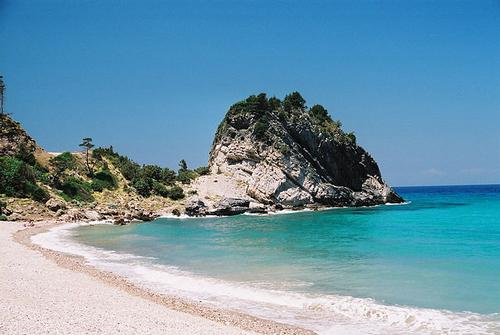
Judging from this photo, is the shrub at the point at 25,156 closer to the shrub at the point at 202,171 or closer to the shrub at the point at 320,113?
the shrub at the point at 202,171

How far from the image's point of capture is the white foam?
1095 cm

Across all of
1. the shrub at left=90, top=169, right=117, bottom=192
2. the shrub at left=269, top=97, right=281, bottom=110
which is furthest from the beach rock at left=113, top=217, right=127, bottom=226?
the shrub at left=269, top=97, right=281, bottom=110

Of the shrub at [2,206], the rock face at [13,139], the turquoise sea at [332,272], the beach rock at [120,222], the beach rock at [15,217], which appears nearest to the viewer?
the turquoise sea at [332,272]

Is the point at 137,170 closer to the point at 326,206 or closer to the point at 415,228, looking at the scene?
the point at 326,206

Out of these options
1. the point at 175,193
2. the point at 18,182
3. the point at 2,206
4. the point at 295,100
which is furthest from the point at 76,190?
the point at 295,100

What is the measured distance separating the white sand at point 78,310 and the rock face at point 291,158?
47896mm

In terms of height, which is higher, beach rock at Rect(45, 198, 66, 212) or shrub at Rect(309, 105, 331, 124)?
shrub at Rect(309, 105, 331, 124)

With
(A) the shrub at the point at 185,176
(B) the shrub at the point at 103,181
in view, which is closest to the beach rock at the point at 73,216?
(B) the shrub at the point at 103,181

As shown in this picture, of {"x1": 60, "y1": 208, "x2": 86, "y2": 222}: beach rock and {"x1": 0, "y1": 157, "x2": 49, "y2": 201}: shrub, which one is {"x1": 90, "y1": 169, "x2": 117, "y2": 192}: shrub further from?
{"x1": 60, "y1": 208, "x2": 86, "y2": 222}: beach rock

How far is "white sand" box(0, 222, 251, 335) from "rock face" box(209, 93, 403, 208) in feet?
A: 157

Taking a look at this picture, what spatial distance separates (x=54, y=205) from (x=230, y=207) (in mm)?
20095

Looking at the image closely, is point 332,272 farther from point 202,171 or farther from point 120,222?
point 202,171

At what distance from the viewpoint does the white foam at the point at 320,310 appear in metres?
10.9

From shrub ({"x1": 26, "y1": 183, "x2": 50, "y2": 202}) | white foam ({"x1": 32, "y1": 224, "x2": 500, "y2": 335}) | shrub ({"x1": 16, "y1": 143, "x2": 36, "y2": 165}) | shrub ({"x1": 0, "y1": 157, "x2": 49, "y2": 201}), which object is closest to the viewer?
white foam ({"x1": 32, "y1": 224, "x2": 500, "y2": 335})
